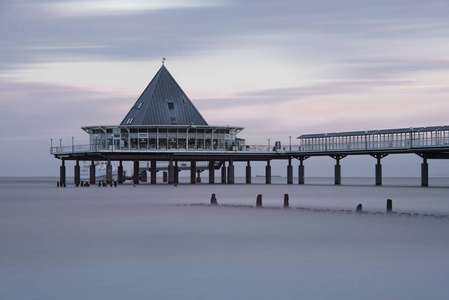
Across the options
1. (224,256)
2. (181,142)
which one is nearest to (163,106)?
(181,142)

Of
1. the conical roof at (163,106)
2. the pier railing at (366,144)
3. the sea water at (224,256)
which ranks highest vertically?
the conical roof at (163,106)

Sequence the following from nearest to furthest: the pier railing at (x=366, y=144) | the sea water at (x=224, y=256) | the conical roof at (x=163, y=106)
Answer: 1. the sea water at (x=224, y=256)
2. the pier railing at (x=366, y=144)
3. the conical roof at (x=163, y=106)

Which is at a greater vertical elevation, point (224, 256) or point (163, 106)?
point (163, 106)

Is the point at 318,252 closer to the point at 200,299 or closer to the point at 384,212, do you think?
the point at 200,299

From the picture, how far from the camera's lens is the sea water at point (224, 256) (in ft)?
67.2

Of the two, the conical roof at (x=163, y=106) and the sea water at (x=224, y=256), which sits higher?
the conical roof at (x=163, y=106)

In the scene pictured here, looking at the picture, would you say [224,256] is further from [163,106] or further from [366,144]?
[163,106]

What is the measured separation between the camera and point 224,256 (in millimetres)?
26922

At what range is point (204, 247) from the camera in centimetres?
2958

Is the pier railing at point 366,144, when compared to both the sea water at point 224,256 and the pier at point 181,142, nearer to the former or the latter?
the pier at point 181,142

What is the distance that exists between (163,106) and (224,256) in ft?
292

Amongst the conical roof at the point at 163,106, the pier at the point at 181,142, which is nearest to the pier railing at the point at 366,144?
the pier at the point at 181,142

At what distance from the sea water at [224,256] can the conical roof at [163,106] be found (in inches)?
2624

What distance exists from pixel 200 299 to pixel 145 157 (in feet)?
291
